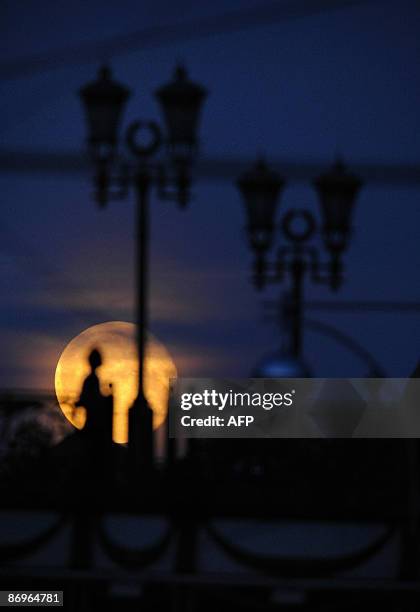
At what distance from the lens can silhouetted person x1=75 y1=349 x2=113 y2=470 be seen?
11258mm

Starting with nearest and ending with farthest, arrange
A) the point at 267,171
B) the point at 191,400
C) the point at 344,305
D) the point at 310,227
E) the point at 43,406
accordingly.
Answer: the point at 191,400
the point at 43,406
the point at 267,171
the point at 310,227
the point at 344,305

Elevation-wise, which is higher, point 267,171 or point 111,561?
point 267,171

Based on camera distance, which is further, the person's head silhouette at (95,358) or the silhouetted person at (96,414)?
the silhouetted person at (96,414)

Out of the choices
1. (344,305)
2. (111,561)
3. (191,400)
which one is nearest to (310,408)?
(191,400)

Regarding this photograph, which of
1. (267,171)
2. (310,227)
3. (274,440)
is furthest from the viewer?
(310,227)

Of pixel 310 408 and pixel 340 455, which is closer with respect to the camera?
pixel 310 408

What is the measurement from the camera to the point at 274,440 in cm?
1121

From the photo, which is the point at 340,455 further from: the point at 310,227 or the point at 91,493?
the point at 310,227

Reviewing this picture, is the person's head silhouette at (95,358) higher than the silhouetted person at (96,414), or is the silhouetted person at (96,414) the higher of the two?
the person's head silhouette at (95,358)

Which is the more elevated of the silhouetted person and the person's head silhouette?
the person's head silhouette

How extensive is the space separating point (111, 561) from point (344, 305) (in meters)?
10.3

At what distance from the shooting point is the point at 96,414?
1155 cm

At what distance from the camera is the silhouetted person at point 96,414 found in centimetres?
1126

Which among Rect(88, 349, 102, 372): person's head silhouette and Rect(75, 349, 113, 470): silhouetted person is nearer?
Rect(88, 349, 102, 372): person's head silhouette
